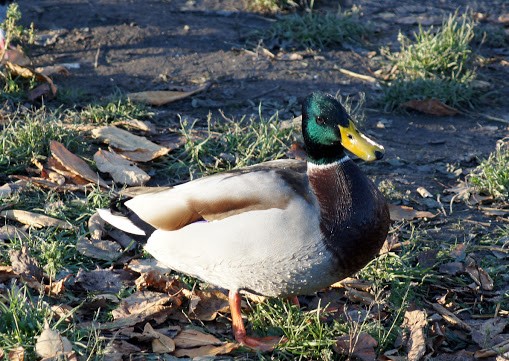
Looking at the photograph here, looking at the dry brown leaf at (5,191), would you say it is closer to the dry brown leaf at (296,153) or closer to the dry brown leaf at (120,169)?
the dry brown leaf at (120,169)

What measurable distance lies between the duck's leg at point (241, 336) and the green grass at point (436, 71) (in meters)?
2.90

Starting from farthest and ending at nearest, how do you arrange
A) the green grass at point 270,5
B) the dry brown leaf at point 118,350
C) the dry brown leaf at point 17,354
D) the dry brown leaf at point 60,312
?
the green grass at point 270,5, the dry brown leaf at point 60,312, the dry brown leaf at point 118,350, the dry brown leaf at point 17,354

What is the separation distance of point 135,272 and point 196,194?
0.73 meters

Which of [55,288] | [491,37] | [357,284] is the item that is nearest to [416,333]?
[357,284]

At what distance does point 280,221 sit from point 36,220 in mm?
1639

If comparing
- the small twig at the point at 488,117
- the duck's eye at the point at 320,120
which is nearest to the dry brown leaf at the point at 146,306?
the duck's eye at the point at 320,120

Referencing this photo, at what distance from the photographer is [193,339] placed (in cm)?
377

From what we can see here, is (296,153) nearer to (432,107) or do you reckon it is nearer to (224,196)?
(432,107)

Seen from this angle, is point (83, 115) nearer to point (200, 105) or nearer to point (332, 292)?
point (200, 105)

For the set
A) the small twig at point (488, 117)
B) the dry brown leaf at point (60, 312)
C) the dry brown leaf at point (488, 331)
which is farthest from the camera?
the small twig at point (488, 117)

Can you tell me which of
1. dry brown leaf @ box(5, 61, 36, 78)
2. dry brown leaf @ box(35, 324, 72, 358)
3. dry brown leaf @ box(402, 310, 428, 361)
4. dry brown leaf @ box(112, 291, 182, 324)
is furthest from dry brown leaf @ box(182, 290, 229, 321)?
dry brown leaf @ box(5, 61, 36, 78)

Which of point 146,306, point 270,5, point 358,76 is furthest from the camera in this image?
point 270,5

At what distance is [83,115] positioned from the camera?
5.71 meters

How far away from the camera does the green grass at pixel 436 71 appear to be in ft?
20.9
